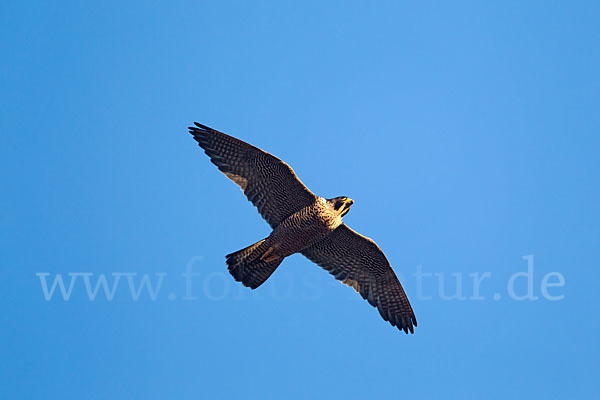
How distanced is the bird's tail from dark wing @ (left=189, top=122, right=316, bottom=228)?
506mm

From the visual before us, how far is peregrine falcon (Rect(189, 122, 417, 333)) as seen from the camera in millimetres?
11727

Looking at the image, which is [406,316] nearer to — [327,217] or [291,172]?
[327,217]

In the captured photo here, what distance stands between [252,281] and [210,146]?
2437 millimetres

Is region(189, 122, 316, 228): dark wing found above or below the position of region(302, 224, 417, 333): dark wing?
above

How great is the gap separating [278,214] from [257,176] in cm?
75

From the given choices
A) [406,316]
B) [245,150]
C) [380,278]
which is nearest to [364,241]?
[380,278]

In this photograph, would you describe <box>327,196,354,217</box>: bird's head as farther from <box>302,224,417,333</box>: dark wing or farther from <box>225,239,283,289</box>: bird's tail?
<box>225,239,283,289</box>: bird's tail

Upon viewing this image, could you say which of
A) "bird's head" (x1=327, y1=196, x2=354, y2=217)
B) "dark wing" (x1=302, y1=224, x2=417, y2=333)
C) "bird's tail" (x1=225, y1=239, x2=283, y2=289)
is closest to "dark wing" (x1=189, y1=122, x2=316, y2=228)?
"bird's head" (x1=327, y1=196, x2=354, y2=217)

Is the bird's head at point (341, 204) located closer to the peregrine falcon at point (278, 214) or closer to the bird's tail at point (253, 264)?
the peregrine falcon at point (278, 214)

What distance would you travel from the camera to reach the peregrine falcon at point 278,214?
38.5 feet

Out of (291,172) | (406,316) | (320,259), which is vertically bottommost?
(406,316)

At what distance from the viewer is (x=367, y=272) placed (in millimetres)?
12727

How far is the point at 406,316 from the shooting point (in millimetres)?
12852

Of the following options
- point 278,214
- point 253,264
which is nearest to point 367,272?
point 278,214
